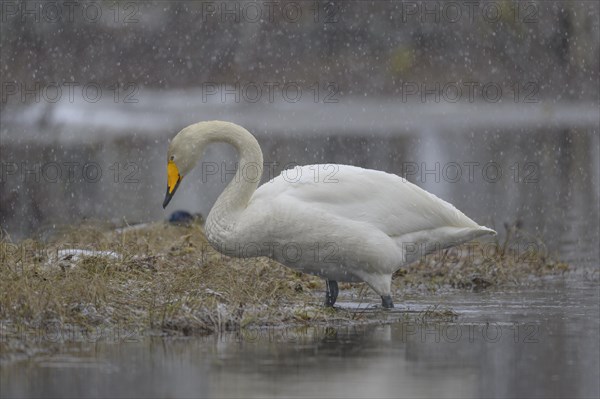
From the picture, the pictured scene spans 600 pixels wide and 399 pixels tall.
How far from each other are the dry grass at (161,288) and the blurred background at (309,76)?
13.5 meters

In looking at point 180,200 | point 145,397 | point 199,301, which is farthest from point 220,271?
point 180,200

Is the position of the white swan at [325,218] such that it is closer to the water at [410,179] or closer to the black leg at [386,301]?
the black leg at [386,301]

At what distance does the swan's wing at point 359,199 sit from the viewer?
10023mm

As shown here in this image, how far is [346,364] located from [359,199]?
8.89 ft

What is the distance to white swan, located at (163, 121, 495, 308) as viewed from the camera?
9.88 metres

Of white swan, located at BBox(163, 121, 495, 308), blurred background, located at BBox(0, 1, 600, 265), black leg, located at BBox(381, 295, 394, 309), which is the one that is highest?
blurred background, located at BBox(0, 1, 600, 265)

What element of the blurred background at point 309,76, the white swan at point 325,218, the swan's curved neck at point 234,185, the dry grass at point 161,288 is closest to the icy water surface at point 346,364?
the dry grass at point 161,288

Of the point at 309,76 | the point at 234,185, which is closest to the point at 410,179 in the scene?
the point at 309,76

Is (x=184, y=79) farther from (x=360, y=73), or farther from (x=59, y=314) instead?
(x=59, y=314)

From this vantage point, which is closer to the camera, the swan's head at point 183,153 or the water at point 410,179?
the water at point 410,179

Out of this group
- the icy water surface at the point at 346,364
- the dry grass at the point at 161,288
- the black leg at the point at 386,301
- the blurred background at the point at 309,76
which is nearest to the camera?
the icy water surface at the point at 346,364

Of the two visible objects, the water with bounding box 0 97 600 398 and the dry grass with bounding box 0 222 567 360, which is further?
the dry grass with bounding box 0 222 567 360

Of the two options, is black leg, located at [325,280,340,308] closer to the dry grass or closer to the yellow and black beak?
the dry grass

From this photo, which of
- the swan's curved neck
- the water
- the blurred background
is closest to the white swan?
the swan's curved neck
